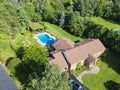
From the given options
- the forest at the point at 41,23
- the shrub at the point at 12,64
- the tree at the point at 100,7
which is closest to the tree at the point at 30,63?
the forest at the point at 41,23

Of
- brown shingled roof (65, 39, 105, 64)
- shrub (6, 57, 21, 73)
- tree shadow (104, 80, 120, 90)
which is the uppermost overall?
shrub (6, 57, 21, 73)

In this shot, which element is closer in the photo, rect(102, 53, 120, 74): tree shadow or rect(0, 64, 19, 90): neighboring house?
rect(0, 64, 19, 90): neighboring house

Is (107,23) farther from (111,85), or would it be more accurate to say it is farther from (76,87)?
(76,87)

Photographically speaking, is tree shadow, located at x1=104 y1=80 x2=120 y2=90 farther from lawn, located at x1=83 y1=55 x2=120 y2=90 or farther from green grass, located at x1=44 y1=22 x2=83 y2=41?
green grass, located at x1=44 y1=22 x2=83 y2=41

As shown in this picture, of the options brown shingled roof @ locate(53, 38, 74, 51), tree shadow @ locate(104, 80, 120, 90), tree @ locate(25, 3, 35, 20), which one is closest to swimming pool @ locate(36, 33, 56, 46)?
brown shingled roof @ locate(53, 38, 74, 51)

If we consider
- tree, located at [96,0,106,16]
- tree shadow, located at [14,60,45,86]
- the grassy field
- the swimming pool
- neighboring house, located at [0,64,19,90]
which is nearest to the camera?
neighboring house, located at [0,64,19,90]

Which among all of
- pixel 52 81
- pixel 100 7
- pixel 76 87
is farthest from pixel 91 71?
pixel 100 7
